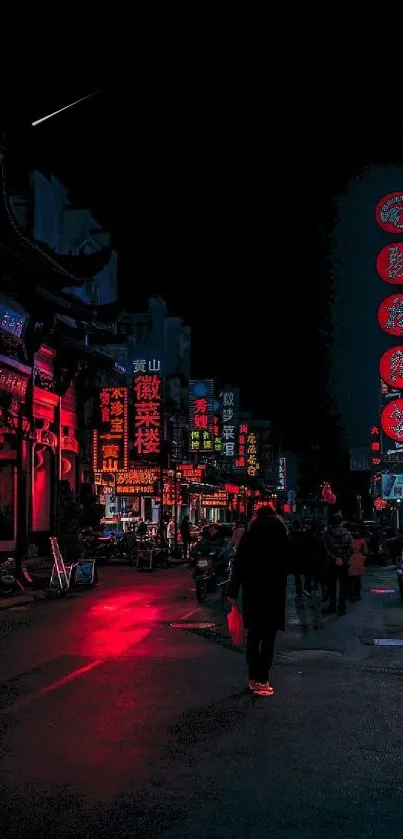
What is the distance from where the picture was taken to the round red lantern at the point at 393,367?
39156mm

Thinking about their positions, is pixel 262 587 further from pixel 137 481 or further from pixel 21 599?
pixel 137 481

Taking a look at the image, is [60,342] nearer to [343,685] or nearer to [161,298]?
[343,685]

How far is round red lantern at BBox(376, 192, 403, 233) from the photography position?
131 ft

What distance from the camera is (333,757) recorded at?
6.49m

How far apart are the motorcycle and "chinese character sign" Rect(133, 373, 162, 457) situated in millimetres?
15958

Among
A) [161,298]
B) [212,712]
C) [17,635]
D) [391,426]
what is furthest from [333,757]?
[161,298]

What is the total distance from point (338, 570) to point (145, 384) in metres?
21.4

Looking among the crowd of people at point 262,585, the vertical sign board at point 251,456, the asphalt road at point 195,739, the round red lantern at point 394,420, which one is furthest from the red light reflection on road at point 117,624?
the vertical sign board at point 251,456

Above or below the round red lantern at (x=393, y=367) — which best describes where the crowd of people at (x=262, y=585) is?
below

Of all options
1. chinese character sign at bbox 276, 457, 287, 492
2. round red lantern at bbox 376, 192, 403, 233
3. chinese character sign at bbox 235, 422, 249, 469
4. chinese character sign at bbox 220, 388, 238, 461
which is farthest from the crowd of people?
chinese character sign at bbox 276, 457, 287, 492

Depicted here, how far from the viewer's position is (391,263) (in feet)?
134

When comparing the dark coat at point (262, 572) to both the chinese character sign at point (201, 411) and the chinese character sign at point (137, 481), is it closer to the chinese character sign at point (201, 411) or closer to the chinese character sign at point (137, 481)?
the chinese character sign at point (137, 481)

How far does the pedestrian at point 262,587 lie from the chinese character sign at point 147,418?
1067 inches

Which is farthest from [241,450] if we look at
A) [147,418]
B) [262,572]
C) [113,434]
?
[262,572]
